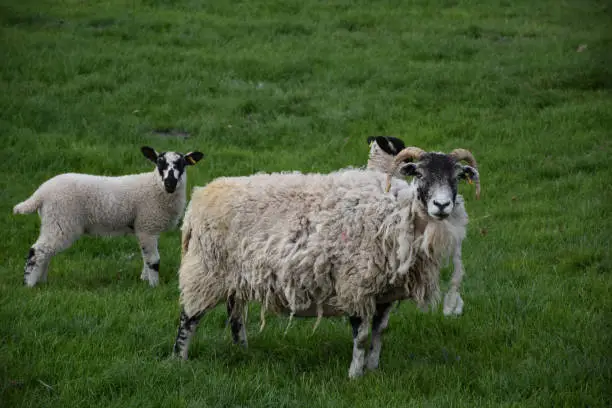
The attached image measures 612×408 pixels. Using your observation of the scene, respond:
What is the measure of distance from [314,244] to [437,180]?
106 cm

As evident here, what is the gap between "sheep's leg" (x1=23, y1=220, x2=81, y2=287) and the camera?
7961 millimetres

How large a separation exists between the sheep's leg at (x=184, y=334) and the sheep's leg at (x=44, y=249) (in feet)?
8.45

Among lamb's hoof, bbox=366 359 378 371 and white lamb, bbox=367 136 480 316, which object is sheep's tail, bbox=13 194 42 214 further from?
lamb's hoof, bbox=366 359 378 371

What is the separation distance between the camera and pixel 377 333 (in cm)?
589

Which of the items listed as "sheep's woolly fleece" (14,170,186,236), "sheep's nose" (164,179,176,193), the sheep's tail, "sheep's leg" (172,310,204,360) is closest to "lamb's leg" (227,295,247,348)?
"sheep's leg" (172,310,204,360)

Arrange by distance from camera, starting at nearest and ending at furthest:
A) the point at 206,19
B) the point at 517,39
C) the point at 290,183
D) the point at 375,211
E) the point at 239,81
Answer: the point at 375,211 < the point at 290,183 < the point at 239,81 < the point at 517,39 < the point at 206,19

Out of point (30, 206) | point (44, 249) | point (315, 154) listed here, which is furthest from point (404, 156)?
point (315, 154)

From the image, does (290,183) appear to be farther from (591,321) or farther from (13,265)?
(13,265)

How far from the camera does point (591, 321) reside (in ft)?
20.6

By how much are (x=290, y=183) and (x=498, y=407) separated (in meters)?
2.39

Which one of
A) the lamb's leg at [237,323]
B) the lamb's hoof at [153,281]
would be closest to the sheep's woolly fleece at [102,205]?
the lamb's hoof at [153,281]

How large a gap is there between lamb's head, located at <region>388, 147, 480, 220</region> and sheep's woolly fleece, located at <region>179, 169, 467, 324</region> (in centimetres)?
13

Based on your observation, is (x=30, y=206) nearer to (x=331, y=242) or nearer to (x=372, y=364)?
(x=331, y=242)

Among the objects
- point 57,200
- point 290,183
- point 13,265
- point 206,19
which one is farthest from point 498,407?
point 206,19
